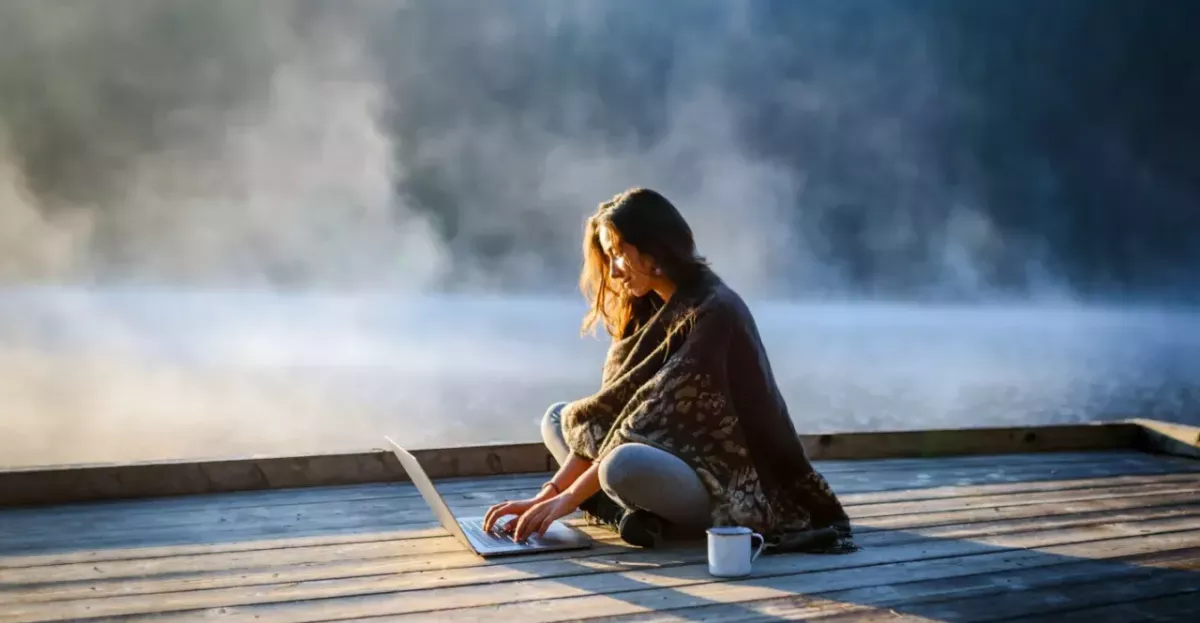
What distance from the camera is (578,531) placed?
2225 mm

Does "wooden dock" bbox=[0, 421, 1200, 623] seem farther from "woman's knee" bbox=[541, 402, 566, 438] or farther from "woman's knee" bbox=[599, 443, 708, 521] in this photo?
"woman's knee" bbox=[541, 402, 566, 438]

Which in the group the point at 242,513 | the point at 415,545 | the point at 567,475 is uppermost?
the point at 567,475

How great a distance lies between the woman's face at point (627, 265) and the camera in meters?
2.11

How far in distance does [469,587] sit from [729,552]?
1.53 ft

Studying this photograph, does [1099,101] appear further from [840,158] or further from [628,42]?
[628,42]

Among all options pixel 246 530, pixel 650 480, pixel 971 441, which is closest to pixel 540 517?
pixel 650 480

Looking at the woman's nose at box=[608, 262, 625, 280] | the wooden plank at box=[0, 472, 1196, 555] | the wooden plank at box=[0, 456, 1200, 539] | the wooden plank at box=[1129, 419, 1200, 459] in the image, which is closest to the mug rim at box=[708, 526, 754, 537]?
the woman's nose at box=[608, 262, 625, 280]

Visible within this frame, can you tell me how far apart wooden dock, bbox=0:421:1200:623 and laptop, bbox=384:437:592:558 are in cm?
3

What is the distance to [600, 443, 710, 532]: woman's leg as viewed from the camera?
1.98 m

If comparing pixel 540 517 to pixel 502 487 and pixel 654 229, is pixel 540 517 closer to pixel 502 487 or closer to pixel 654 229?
pixel 654 229

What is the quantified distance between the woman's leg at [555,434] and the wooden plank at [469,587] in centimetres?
40

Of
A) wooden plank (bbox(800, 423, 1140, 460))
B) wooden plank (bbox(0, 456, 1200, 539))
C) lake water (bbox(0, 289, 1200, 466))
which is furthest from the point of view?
lake water (bbox(0, 289, 1200, 466))

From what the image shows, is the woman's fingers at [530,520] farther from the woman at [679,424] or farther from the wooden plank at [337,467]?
the wooden plank at [337,467]

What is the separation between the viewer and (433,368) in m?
13.3
